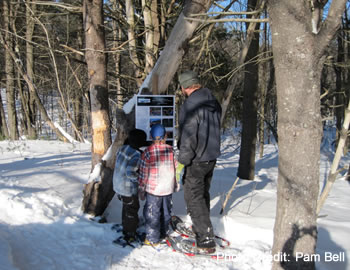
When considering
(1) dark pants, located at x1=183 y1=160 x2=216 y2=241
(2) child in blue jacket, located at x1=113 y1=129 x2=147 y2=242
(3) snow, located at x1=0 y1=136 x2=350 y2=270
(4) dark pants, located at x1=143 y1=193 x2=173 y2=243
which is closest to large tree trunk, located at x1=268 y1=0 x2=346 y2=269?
(3) snow, located at x1=0 y1=136 x2=350 y2=270

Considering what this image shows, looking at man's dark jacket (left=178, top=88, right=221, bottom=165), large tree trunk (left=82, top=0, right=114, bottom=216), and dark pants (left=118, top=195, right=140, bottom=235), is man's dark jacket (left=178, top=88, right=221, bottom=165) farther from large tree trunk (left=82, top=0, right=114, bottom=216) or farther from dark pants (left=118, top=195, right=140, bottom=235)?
large tree trunk (left=82, top=0, right=114, bottom=216)

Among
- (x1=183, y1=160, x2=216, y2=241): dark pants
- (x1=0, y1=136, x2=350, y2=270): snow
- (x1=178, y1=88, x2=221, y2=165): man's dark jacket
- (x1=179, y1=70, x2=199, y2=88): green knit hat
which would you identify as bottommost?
(x1=0, y1=136, x2=350, y2=270): snow

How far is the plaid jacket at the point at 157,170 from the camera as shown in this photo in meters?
3.22

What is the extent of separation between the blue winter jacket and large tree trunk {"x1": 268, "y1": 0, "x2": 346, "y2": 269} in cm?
164

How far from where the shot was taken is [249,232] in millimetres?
3473

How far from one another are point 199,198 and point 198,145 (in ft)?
1.94

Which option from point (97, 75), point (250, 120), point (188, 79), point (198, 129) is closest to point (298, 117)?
point (198, 129)

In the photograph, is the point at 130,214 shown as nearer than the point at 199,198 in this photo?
No

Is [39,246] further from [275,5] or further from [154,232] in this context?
[275,5]

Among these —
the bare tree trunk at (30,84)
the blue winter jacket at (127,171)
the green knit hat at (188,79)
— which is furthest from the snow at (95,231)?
the bare tree trunk at (30,84)

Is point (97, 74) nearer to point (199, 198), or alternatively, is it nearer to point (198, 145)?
point (198, 145)

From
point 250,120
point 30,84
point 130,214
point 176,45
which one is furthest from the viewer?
point 30,84

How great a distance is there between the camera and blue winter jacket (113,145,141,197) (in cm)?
331

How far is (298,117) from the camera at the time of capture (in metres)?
2.18
